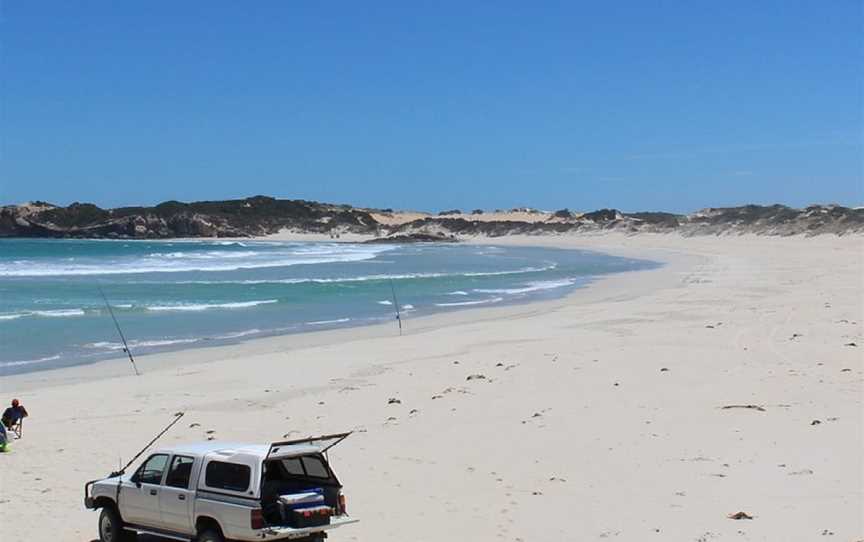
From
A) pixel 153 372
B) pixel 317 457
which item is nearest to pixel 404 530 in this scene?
pixel 317 457

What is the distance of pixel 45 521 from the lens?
9.24 metres

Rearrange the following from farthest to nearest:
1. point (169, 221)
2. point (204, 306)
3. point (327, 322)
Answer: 1. point (169, 221)
2. point (204, 306)
3. point (327, 322)

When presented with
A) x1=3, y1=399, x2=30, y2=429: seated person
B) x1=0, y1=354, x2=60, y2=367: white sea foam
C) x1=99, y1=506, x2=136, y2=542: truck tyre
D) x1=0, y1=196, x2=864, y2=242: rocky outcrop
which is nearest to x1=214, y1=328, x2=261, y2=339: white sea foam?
x1=0, y1=354, x2=60, y2=367: white sea foam

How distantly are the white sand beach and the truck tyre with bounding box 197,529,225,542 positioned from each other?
145 centimetres

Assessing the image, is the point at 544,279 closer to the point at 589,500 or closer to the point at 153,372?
the point at 153,372

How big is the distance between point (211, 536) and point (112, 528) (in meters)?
1.25

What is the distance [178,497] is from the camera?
7855 mm

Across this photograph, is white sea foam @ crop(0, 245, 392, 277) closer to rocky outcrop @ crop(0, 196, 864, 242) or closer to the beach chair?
the beach chair

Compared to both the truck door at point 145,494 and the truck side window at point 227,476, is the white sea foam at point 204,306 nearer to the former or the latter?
the truck door at point 145,494

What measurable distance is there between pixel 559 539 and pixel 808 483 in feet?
→ 9.20

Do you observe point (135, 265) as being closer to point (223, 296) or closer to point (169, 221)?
point (223, 296)

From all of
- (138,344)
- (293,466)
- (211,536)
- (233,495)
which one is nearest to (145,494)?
(211,536)

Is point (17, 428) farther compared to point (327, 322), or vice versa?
point (327, 322)

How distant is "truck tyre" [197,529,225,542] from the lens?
7551 millimetres
